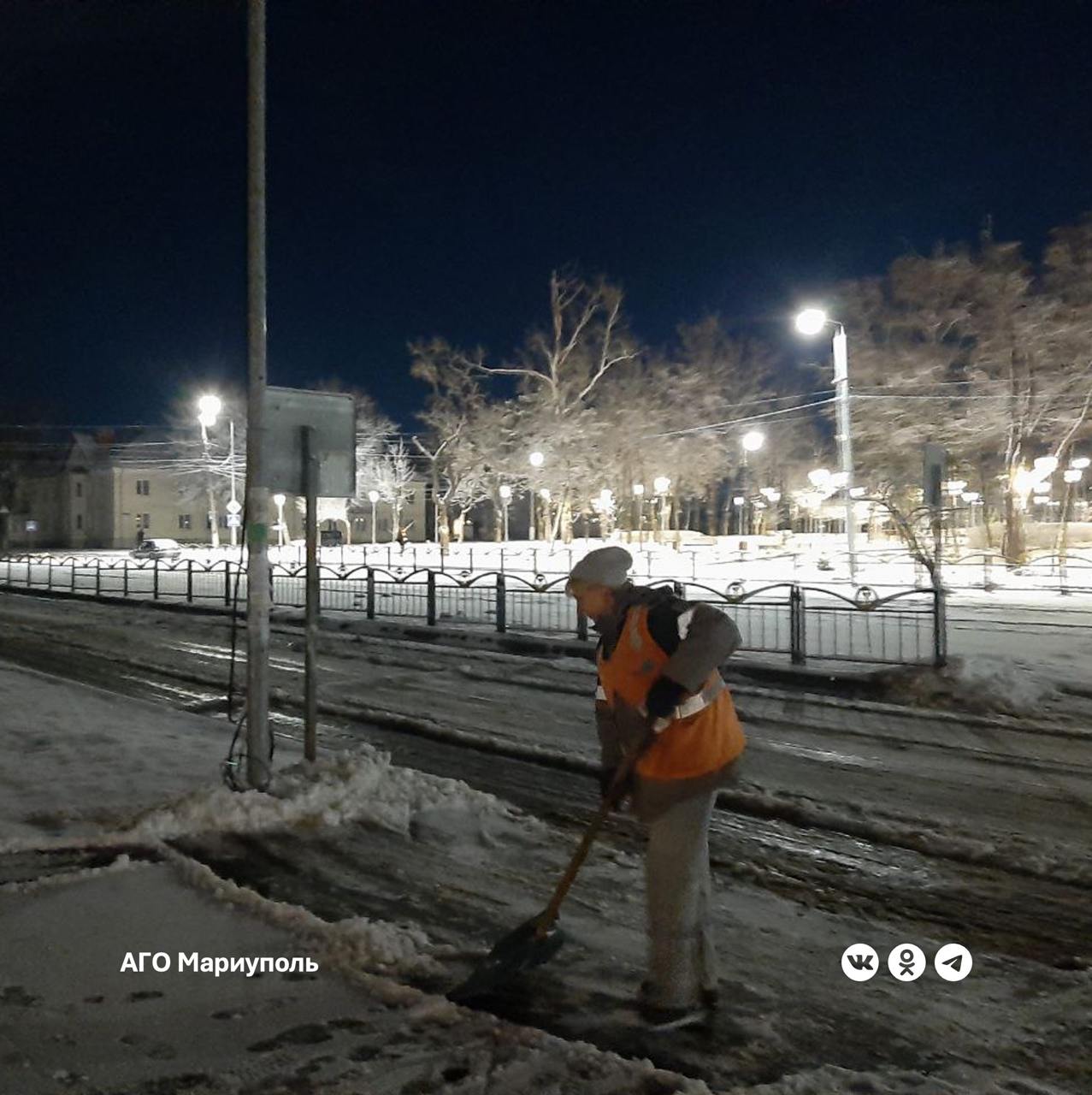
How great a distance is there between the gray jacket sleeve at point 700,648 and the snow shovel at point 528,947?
0.51 meters

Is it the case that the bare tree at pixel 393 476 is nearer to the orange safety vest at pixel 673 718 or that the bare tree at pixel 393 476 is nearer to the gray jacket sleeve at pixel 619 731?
the gray jacket sleeve at pixel 619 731

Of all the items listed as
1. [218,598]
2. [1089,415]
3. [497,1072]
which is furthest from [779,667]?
[1089,415]

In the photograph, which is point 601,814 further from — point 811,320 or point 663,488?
point 663,488

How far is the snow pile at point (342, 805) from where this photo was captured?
21.3 feet

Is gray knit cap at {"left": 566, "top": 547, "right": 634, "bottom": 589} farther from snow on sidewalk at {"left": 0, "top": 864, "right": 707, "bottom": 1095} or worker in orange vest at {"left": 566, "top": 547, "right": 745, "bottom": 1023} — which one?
snow on sidewalk at {"left": 0, "top": 864, "right": 707, "bottom": 1095}

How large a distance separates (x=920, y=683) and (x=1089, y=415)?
26.3 meters

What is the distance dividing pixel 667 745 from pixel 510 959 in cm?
123

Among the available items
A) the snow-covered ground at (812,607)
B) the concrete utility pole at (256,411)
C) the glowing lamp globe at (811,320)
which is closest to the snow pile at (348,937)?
the concrete utility pole at (256,411)

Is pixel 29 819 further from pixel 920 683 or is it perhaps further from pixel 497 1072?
pixel 920 683

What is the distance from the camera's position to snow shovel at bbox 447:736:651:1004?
4070 mm

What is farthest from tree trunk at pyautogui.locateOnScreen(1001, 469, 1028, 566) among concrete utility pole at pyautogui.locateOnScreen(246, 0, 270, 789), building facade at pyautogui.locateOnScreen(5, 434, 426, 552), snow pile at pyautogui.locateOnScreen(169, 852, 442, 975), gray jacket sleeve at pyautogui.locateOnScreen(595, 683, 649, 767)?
building facade at pyautogui.locateOnScreen(5, 434, 426, 552)

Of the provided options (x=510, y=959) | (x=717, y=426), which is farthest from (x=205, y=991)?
(x=717, y=426)

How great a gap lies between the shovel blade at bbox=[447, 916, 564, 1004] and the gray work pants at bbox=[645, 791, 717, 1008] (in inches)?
20.8

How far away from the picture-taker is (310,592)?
734cm
